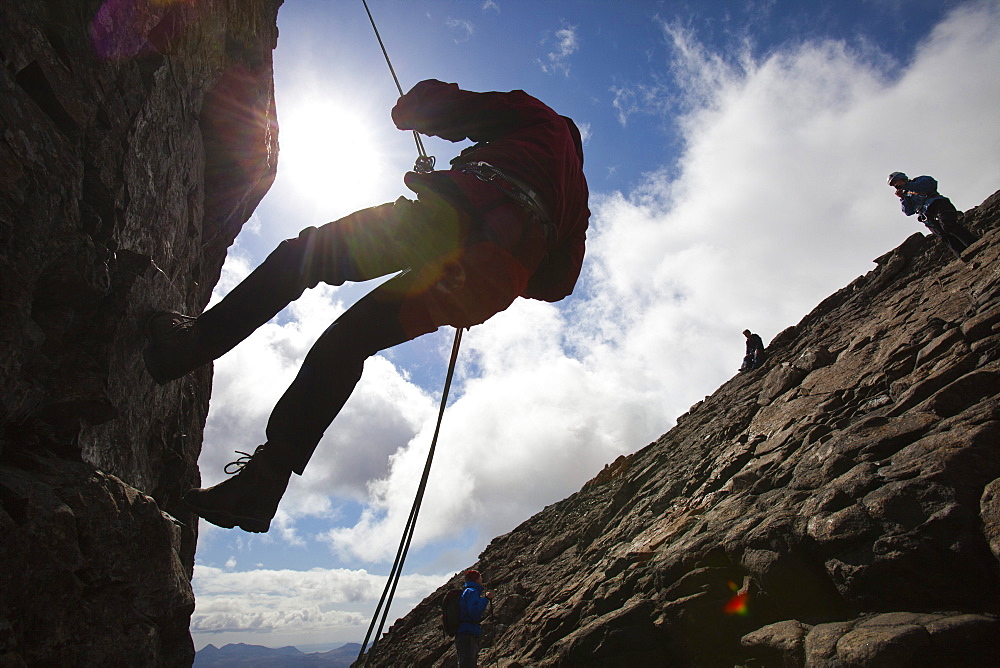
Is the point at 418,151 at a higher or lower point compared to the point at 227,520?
higher

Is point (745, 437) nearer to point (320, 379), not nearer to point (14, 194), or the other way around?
point (320, 379)

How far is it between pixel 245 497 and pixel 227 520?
12 centimetres

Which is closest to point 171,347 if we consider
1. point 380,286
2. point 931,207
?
point 380,286

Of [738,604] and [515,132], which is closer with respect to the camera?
[515,132]

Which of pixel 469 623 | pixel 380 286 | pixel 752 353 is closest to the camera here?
pixel 380 286

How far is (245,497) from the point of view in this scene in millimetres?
2387

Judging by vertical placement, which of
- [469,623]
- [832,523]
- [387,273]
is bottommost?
[832,523]

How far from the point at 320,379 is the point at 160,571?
1.07m

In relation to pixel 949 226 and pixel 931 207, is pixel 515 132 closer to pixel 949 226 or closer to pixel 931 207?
pixel 931 207

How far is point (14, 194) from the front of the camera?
5.85ft

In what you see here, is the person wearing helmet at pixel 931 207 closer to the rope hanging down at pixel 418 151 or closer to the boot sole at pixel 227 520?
the rope hanging down at pixel 418 151

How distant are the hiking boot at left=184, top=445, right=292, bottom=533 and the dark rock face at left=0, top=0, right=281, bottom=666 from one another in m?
0.24

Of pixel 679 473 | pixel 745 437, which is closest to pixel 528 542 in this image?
pixel 679 473

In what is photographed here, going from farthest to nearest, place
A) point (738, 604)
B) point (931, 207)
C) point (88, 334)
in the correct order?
point (931, 207)
point (738, 604)
point (88, 334)
